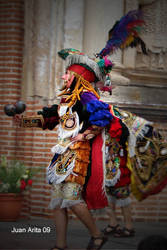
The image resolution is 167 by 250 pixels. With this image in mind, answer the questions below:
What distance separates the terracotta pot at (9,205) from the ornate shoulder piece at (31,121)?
5.05ft

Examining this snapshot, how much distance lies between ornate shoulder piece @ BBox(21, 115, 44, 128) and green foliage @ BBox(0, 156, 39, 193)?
4.77 ft

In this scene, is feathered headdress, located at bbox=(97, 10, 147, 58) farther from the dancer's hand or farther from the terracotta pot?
the terracotta pot

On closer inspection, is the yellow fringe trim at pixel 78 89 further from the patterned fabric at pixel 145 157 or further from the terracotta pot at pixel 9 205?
the terracotta pot at pixel 9 205

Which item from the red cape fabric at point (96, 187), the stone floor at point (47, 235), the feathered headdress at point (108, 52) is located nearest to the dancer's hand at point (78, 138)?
the red cape fabric at point (96, 187)

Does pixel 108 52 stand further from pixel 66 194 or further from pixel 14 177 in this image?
pixel 14 177

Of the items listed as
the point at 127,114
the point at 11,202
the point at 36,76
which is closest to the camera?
the point at 127,114

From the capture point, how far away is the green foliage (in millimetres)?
5660

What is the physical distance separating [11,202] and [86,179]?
6.18 ft

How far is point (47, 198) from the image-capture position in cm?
597

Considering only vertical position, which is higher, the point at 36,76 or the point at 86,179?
the point at 36,76

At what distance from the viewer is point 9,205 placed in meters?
Result: 5.62

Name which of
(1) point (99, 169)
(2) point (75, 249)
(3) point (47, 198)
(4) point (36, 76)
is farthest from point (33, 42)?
(2) point (75, 249)

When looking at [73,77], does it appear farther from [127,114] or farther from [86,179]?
[86,179]

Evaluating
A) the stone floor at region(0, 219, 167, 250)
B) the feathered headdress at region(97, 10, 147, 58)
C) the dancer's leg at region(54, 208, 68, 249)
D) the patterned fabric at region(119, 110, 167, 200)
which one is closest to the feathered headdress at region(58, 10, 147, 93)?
the feathered headdress at region(97, 10, 147, 58)
